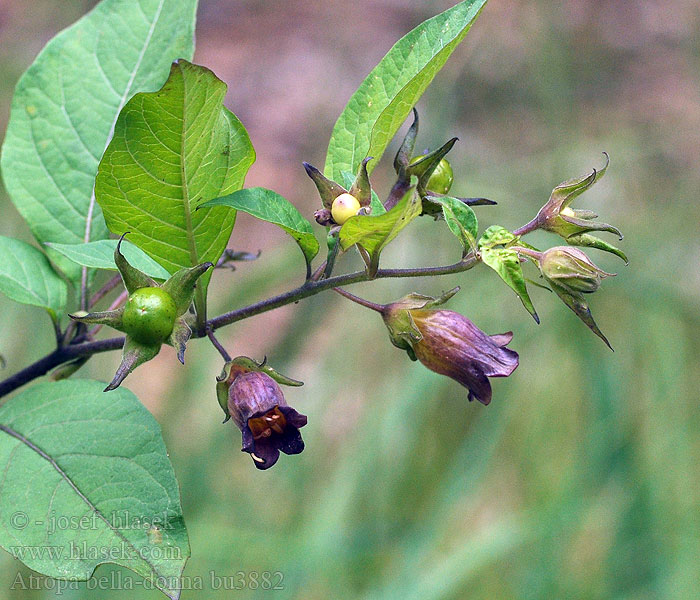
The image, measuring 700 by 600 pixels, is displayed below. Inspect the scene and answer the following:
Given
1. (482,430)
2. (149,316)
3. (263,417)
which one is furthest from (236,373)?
(482,430)

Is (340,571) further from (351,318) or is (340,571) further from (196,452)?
(351,318)

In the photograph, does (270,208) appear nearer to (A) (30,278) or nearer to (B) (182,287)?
(B) (182,287)

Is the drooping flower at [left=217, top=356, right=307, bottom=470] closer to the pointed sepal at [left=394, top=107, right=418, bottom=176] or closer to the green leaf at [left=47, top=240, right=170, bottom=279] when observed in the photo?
the green leaf at [left=47, top=240, right=170, bottom=279]

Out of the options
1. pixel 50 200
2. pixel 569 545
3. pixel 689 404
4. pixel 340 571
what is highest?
pixel 50 200

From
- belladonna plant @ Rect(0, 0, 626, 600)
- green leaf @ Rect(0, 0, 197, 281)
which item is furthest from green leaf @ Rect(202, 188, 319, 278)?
green leaf @ Rect(0, 0, 197, 281)

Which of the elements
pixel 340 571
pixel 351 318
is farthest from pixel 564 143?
pixel 340 571

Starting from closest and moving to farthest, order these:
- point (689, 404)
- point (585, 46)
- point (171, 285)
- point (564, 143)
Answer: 1. point (171, 285)
2. point (689, 404)
3. point (564, 143)
4. point (585, 46)
